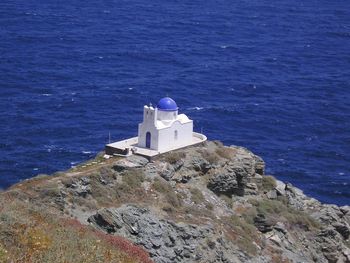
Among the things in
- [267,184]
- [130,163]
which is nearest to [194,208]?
[130,163]

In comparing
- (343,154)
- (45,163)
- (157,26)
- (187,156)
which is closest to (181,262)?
(187,156)

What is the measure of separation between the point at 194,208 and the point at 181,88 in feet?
244

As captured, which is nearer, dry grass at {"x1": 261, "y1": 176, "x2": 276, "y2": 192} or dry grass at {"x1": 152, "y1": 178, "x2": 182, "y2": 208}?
dry grass at {"x1": 152, "y1": 178, "x2": 182, "y2": 208}

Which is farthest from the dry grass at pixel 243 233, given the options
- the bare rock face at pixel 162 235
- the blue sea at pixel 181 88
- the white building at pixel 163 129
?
the blue sea at pixel 181 88

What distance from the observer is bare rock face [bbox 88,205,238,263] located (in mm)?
54781

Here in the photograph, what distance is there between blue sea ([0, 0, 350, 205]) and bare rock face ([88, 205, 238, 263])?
→ 39952 millimetres

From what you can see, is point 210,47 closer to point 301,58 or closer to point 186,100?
point 301,58

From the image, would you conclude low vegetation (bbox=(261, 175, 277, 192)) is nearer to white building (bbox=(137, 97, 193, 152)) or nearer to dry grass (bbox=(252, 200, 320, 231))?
dry grass (bbox=(252, 200, 320, 231))

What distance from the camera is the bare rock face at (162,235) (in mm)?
54781

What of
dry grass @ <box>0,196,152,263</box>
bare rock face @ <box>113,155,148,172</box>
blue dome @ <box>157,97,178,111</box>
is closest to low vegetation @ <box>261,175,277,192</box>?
blue dome @ <box>157,97,178,111</box>

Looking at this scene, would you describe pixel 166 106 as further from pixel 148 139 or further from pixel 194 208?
pixel 194 208

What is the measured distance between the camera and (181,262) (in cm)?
5581

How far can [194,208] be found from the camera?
6309cm

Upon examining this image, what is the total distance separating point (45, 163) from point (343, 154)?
40.8 meters
